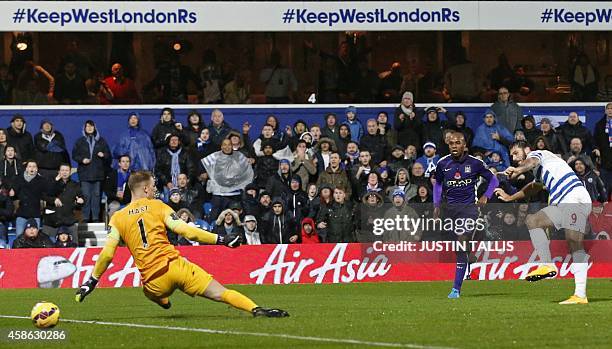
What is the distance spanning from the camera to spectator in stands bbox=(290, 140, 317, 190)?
25.1m

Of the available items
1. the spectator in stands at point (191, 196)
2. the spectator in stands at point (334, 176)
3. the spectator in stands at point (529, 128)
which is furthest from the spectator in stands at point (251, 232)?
the spectator in stands at point (529, 128)

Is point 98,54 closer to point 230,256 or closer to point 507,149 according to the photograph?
point 230,256

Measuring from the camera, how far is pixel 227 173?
81.3ft

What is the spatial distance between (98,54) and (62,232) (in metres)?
6.00

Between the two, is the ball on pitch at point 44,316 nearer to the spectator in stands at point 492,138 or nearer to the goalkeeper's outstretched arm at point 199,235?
the goalkeeper's outstretched arm at point 199,235

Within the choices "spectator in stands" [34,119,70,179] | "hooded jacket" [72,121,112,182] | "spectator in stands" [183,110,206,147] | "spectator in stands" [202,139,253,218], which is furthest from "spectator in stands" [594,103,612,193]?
"spectator in stands" [34,119,70,179]

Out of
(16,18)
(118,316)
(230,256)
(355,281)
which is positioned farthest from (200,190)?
(118,316)

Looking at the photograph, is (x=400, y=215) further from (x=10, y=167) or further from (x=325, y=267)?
(x=10, y=167)

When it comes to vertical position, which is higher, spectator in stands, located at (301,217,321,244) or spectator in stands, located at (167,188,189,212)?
spectator in stands, located at (167,188,189,212)

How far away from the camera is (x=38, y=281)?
23141 mm

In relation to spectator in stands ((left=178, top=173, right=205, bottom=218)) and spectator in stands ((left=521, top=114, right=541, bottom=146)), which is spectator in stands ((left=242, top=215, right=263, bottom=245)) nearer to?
spectator in stands ((left=178, top=173, right=205, bottom=218))

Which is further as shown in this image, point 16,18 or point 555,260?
point 16,18

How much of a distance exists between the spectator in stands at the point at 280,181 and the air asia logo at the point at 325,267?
1.51 meters

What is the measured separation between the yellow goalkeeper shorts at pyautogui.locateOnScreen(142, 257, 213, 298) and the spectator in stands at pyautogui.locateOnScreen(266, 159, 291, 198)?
1122cm
